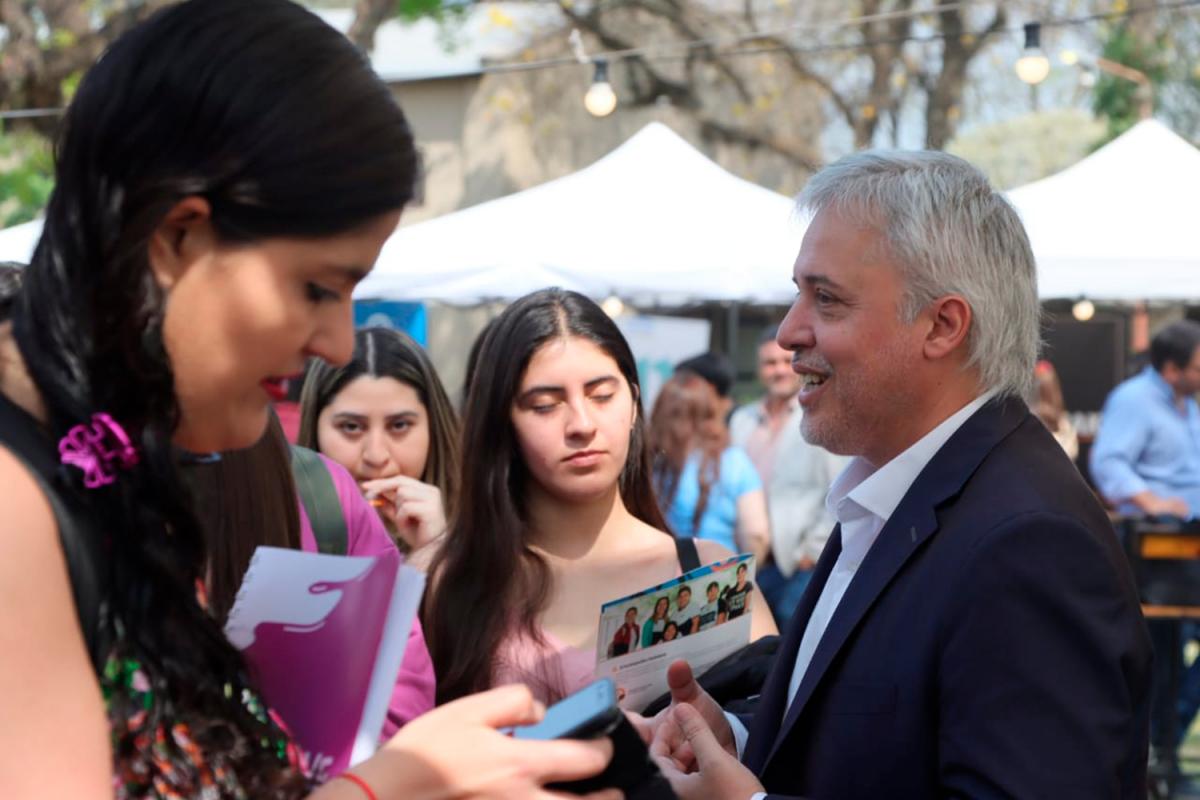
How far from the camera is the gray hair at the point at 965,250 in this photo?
7.36 ft

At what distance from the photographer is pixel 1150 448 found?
8.24 m

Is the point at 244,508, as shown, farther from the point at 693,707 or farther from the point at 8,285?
the point at 693,707

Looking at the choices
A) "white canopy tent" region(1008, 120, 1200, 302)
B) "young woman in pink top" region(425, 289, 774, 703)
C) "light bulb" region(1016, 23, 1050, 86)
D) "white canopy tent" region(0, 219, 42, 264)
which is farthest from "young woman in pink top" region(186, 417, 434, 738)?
"light bulb" region(1016, 23, 1050, 86)

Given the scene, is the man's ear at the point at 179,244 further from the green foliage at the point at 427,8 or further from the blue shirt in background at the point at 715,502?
the green foliage at the point at 427,8

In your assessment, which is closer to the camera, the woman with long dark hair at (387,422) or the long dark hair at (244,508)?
the long dark hair at (244,508)

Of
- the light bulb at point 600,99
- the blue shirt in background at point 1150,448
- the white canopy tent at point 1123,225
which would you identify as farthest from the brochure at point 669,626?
the light bulb at point 600,99

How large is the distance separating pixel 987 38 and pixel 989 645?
16.6 m

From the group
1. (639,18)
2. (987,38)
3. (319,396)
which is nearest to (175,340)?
(319,396)

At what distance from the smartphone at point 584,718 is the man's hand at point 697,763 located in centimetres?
56

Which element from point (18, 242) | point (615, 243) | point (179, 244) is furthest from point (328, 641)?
point (18, 242)

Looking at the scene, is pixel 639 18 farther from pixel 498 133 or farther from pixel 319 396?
pixel 319 396

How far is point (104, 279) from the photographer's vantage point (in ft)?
4.17

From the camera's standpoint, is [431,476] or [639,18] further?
[639,18]

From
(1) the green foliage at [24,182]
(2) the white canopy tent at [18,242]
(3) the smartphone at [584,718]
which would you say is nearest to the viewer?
(3) the smartphone at [584,718]
